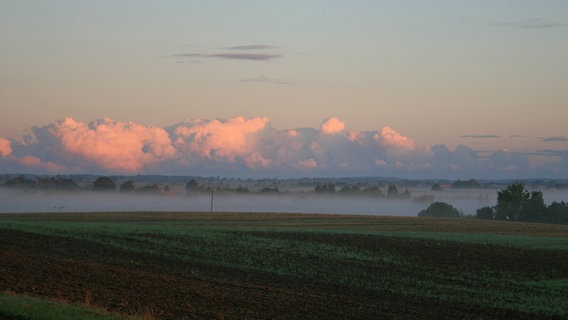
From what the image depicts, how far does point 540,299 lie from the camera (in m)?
30.8

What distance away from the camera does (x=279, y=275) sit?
3481cm

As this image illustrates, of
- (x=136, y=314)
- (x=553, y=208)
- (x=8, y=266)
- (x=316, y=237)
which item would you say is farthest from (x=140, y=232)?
(x=553, y=208)

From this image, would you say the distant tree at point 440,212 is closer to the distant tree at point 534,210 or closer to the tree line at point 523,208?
the tree line at point 523,208

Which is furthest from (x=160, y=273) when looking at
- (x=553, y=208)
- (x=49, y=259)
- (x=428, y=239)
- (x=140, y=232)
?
(x=553, y=208)

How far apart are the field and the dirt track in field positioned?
0.04 meters

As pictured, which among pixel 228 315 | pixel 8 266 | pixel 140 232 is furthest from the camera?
pixel 140 232

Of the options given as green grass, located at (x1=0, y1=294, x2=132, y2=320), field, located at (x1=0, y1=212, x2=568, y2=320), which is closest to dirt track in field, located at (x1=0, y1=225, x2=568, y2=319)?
field, located at (x1=0, y1=212, x2=568, y2=320)

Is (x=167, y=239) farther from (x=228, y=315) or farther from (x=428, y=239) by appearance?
(x=228, y=315)

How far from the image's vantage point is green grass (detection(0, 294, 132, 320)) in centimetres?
1842

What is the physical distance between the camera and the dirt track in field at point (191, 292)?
2341cm

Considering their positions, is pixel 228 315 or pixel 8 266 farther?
pixel 8 266

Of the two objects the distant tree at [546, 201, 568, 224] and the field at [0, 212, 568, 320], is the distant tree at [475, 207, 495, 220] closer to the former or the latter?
the distant tree at [546, 201, 568, 224]

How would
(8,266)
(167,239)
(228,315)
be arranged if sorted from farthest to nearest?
(167,239)
(8,266)
(228,315)

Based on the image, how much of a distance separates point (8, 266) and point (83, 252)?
10839mm
